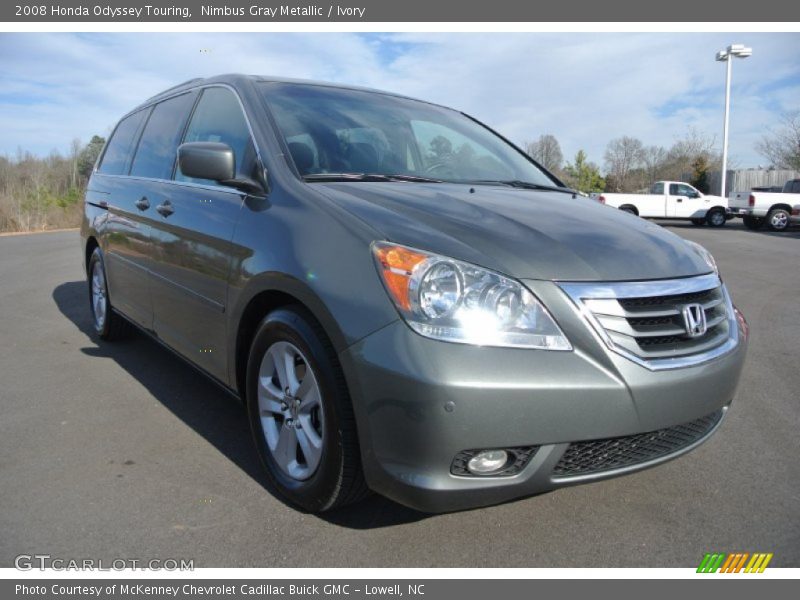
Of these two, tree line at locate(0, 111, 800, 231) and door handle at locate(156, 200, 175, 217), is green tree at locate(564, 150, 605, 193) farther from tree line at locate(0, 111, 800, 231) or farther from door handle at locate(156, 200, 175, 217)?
door handle at locate(156, 200, 175, 217)

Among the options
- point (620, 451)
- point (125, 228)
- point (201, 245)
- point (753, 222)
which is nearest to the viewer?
point (620, 451)

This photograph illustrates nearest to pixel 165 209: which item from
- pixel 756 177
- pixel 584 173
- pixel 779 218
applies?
pixel 779 218

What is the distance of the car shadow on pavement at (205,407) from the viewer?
2.58m

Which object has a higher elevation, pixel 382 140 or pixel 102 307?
pixel 382 140

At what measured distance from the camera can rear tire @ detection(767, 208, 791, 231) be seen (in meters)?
21.6

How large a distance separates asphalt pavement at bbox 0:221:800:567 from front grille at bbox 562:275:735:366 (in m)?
0.74

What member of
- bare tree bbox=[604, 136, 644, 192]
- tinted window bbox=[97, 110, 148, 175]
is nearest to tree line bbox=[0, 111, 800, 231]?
bare tree bbox=[604, 136, 644, 192]

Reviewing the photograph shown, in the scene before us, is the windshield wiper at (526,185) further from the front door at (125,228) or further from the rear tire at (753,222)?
the rear tire at (753,222)

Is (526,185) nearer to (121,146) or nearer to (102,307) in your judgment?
(121,146)

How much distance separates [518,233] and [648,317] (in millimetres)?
546

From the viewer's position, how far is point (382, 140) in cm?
339

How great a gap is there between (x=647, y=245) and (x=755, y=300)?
19.4 feet

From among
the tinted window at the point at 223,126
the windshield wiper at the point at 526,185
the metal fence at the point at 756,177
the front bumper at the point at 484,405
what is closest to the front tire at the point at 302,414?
the front bumper at the point at 484,405

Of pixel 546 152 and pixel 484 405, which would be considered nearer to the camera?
pixel 484 405
